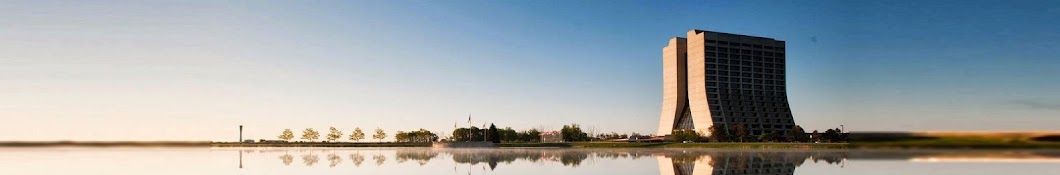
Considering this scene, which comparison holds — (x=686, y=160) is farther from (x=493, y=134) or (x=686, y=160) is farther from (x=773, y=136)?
(x=493, y=134)

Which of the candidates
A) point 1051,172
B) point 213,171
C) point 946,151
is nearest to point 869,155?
point 946,151

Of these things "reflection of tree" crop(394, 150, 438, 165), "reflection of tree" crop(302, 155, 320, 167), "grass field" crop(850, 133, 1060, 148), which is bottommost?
"reflection of tree" crop(394, 150, 438, 165)

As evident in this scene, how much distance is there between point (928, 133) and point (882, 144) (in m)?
0.80

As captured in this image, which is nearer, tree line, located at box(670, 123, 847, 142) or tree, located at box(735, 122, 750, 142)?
tree line, located at box(670, 123, 847, 142)

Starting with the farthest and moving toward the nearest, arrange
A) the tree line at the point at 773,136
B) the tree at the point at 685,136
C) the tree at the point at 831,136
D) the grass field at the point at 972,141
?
the tree at the point at 685,136 → the tree line at the point at 773,136 → the tree at the point at 831,136 → the grass field at the point at 972,141

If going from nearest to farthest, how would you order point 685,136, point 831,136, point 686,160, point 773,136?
point 686,160, point 831,136, point 773,136, point 685,136

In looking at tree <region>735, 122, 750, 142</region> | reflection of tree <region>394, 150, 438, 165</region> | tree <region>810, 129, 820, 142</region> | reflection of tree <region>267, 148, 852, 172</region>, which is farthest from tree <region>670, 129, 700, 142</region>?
reflection of tree <region>394, 150, 438, 165</region>

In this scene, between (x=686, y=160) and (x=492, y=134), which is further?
(x=492, y=134)

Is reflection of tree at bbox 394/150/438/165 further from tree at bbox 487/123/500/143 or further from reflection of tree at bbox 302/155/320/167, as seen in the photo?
tree at bbox 487/123/500/143

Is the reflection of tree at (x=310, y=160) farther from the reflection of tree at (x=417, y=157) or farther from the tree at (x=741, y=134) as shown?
the tree at (x=741, y=134)

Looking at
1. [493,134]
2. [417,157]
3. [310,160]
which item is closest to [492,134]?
[493,134]

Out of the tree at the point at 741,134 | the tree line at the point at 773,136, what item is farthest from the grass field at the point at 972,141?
the tree at the point at 741,134

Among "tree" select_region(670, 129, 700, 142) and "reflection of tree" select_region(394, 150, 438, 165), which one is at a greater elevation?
"reflection of tree" select_region(394, 150, 438, 165)

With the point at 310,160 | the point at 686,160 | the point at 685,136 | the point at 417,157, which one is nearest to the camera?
the point at 686,160
